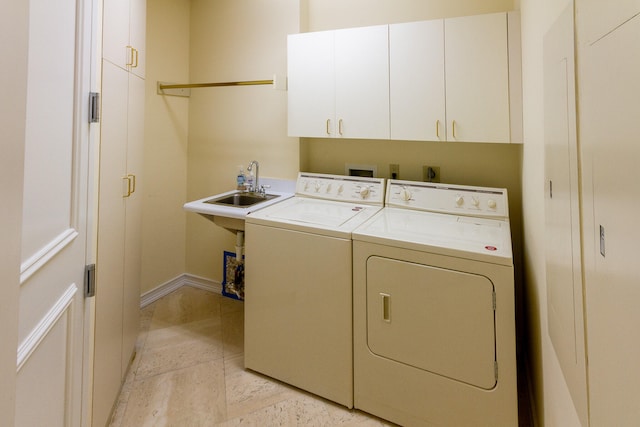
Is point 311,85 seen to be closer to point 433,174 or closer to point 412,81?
point 412,81

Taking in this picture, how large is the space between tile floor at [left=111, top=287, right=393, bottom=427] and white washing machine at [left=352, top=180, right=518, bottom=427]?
255 mm

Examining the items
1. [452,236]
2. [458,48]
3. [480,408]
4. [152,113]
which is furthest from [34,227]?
[152,113]

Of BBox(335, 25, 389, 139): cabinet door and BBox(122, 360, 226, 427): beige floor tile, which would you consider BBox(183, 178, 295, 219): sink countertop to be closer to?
BBox(335, 25, 389, 139): cabinet door

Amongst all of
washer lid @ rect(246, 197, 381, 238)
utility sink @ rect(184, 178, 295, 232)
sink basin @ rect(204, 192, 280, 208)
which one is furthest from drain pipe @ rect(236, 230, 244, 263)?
washer lid @ rect(246, 197, 381, 238)

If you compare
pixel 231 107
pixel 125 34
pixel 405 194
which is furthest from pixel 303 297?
pixel 231 107

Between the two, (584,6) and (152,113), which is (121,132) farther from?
(584,6)

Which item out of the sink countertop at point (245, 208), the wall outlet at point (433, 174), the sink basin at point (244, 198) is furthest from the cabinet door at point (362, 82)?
the sink basin at point (244, 198)

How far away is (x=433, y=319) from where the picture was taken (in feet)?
5.08

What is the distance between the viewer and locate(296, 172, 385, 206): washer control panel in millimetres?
2273

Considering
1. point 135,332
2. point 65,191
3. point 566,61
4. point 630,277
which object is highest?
point 566,61

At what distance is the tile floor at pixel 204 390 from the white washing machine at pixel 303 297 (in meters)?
0.08

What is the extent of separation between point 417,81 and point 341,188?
0.81 meters

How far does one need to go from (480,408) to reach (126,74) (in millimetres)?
2301

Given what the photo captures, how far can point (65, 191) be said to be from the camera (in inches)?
36.0
